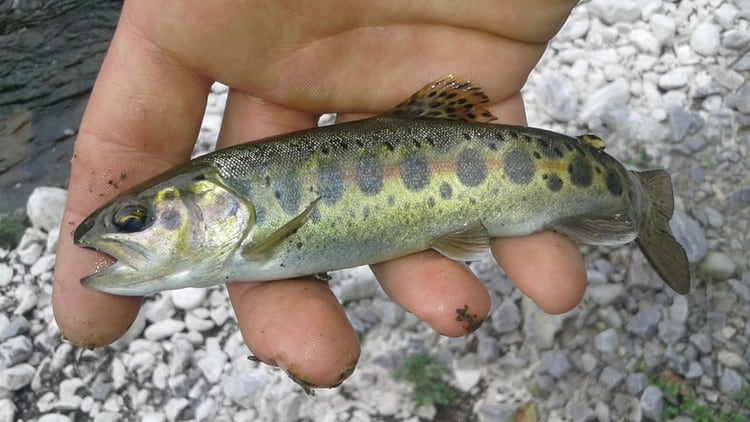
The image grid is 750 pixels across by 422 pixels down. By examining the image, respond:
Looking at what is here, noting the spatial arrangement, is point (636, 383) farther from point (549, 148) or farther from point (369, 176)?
point (369, 176)

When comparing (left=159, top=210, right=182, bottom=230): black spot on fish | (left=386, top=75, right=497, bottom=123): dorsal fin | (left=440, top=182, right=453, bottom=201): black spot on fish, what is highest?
(left=386, top=75, right=497, bottom=123): dorsal fin

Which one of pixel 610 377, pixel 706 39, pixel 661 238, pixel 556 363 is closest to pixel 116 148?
pixel 661 238

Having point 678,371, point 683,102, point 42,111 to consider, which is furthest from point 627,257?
point 42,111

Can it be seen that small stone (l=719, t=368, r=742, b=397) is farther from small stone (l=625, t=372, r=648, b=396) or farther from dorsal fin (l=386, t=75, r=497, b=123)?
dorsal fin (l=386, t=75, r=497, b=123)

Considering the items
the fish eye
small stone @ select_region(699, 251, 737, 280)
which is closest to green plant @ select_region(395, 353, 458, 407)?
small stone @ select_region(699, 251, 737, 280)

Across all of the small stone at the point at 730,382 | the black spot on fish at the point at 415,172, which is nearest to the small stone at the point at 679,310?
the small stone at the point at 730,382

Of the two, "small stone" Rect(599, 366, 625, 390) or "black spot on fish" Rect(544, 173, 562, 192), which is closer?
"black spot on fish" Rect(544, 173, 562, 192)
